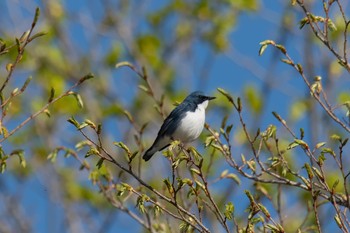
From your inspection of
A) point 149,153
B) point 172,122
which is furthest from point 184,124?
point 149,153

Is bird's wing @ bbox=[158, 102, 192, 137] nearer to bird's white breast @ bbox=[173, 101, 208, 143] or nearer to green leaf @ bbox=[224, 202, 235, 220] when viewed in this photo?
bird's white breast @ bbox=[173, 101, 208, 143]

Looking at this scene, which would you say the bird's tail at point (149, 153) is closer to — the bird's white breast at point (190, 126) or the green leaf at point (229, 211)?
the bird's white breast at point (190, 126)

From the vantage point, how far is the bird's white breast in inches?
278

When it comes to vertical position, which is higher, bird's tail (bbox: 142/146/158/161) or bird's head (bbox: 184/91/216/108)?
bird's head (bbox: 184/91/216/108)

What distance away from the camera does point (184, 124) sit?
719cm

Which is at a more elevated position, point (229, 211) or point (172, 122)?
point (172, 122)

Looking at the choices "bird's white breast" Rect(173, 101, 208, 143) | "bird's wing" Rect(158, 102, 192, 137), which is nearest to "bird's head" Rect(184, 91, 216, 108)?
"bird's wing" Rect(158, 102, 192, 137)

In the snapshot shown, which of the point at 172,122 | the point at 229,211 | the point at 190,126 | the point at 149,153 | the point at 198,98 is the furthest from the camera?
the point at 198,98

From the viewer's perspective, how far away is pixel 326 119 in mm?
9969

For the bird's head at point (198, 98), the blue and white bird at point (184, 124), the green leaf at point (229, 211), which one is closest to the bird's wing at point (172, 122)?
the blue and white bird at point (184, 124)

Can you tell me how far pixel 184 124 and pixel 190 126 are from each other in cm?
10

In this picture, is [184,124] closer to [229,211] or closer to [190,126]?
[190,126]

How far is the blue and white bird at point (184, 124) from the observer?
7102 millimetres

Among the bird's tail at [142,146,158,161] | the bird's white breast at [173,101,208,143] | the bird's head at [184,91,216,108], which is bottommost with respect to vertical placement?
the bird's tail at [142,146,158,161]
